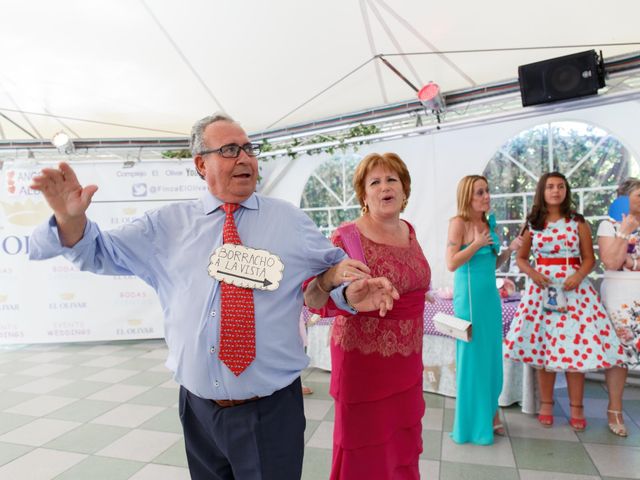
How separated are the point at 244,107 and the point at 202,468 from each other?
4.16 m

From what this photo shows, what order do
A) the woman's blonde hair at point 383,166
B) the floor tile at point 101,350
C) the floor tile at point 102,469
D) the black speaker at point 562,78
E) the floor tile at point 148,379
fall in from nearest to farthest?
the woman's blonde hair at point 383,166
the floor tile at point 102,469
the black speaker at point 562,78
the floor tile at point 148,379
the floor tile at point 101,350

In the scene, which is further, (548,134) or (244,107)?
(244,107)

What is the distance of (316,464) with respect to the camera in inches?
103

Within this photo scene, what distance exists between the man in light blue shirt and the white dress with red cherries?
199cm

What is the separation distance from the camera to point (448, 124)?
391cm

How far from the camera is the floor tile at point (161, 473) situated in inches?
99.7

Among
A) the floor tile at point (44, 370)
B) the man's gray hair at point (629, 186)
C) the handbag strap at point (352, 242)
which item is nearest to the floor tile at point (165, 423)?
the floor tile at point (44, 370)

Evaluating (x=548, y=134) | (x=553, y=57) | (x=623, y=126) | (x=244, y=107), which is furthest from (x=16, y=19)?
(x=623, y=126)

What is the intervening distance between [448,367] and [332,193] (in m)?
2.60

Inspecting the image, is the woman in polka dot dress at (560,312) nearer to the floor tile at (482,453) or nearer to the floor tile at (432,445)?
the floor tile at (482,453)

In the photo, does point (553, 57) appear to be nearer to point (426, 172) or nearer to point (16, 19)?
point (426, 172)

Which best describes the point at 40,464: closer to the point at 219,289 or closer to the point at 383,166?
the point at 219,289

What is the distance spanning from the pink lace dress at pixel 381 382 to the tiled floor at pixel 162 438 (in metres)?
0.76

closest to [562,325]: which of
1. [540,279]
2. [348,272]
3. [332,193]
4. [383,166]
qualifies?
[540,279]
